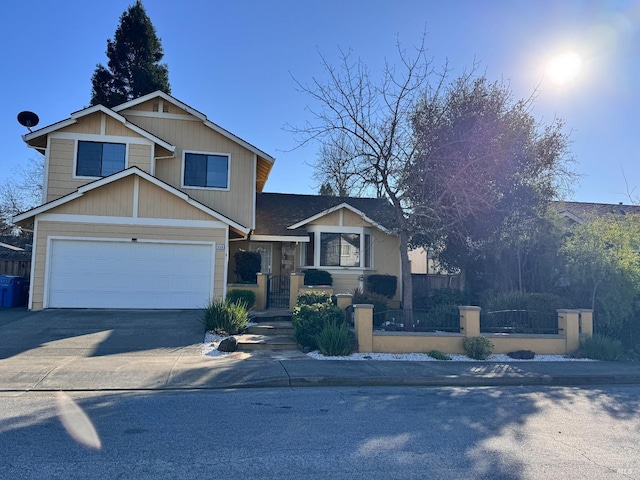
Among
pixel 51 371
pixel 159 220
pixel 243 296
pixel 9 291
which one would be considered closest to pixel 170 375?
pixel 51 371

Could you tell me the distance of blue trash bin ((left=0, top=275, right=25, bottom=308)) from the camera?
51.8ft

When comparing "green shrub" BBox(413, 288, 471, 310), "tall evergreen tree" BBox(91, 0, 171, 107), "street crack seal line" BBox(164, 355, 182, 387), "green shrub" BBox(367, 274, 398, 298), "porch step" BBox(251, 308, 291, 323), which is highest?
"tall evergreen tree" BBox(91, 0, 171, 107)

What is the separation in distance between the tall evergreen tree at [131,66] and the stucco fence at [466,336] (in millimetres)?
24679

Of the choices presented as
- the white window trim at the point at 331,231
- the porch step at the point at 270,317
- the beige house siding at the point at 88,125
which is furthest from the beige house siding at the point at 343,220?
the beige house siding at the point at 88,125

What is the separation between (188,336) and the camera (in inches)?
460

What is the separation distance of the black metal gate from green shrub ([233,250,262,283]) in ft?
4.47

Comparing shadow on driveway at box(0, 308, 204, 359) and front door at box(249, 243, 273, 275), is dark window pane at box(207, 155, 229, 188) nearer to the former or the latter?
front door at box(249, 243, 273, 275)

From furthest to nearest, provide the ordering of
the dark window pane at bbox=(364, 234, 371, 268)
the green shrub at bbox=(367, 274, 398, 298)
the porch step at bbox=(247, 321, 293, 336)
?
1. the dark window pane at bbox=(364, 234, 371, 268)
2. the green shrub at bbox=(367, 274, 398, 298)
3. the porch step at bbox=(247, 321, 293, 336)

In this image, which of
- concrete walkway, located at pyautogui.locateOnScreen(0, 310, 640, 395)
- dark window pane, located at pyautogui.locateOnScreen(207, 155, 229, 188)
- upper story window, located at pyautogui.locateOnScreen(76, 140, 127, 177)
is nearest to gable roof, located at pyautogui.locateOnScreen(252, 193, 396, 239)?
dark window pane, located at pyautogui.locateOnScreen(207, 155, 229, 188)

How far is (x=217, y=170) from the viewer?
60.3 ft

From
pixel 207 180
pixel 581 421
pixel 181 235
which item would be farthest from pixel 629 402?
pixel 207 180

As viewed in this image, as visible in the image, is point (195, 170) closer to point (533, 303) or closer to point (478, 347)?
point (478, 347)

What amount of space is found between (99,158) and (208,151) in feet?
12.6

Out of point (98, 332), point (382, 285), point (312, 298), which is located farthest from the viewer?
point (382, 285)
